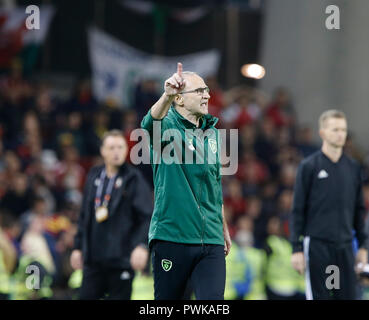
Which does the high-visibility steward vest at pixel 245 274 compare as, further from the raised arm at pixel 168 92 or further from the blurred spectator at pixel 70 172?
the raised arm at pixel 168 92

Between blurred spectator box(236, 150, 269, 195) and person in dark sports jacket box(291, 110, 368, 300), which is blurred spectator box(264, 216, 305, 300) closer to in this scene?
blurred spectator box(236, 150, 269, 195)

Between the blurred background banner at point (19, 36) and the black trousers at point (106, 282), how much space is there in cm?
848

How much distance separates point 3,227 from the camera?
11102 millimetres

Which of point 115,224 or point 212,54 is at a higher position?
point 212,54

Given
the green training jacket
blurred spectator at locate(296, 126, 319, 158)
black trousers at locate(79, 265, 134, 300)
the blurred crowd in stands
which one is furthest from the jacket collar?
blurred spectator at locate(296, 126, 319, 158)

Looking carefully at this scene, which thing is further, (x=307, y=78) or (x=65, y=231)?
(x=307, y=78)

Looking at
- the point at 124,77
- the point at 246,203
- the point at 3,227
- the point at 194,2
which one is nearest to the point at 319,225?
the point at 3,227

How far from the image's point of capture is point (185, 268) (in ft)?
18.5

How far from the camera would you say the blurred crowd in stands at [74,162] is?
11.2 m

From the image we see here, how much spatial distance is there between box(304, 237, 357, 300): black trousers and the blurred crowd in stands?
13.5ft

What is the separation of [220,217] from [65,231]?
20.5 feet

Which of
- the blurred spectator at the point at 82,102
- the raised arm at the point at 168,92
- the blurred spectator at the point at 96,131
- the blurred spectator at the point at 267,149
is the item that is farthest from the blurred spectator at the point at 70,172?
the raised arm at the point at 168,92

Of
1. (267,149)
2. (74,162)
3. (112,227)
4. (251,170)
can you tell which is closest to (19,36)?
(74,162)
